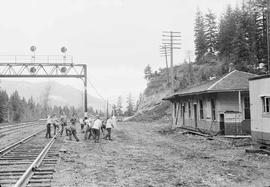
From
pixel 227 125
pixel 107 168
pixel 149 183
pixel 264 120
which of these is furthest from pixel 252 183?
pixel 227 125

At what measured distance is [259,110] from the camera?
16656 mm

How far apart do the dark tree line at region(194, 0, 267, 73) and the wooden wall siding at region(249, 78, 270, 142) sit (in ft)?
110

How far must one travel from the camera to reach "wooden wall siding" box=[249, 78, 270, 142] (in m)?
15.8

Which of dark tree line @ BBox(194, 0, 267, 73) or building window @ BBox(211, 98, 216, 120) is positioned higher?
dark tree line @ BBox(194, 0, 267, 73)

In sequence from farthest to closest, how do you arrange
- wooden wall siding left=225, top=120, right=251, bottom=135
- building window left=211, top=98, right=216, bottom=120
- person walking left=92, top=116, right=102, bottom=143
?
building window left=211, top=98, right=216, bottom=120
wooden wall siding left=225, top=120, right=251, bottom=135
person walking left=92, top=116, right=102, bottom=143

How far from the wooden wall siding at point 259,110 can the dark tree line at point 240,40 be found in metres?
33.6

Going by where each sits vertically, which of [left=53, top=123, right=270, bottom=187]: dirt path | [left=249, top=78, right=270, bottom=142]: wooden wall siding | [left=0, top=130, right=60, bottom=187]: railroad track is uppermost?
[left=249, top=78, right=270, bottom=142]: wooden wall siding

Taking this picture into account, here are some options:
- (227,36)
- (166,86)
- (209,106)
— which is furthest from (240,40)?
(209,106)

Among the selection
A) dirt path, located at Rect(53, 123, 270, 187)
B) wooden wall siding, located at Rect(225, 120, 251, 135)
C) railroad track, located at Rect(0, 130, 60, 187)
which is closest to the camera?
railroad track, located at Rect(0, 130, 60, 187)

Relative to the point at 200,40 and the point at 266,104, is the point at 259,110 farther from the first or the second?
the point at 200,40

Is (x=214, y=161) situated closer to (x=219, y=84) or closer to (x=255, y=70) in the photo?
(x=219, y=84)

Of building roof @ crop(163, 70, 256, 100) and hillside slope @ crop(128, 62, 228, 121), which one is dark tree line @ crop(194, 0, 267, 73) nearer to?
→ hillside slope @ crop(128, 62, 228, 121)

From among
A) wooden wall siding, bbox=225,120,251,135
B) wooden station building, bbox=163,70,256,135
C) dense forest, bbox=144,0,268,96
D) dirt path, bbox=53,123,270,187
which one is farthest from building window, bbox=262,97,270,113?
dense forest, bbox=144,0,268,96

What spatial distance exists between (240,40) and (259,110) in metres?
37.0
